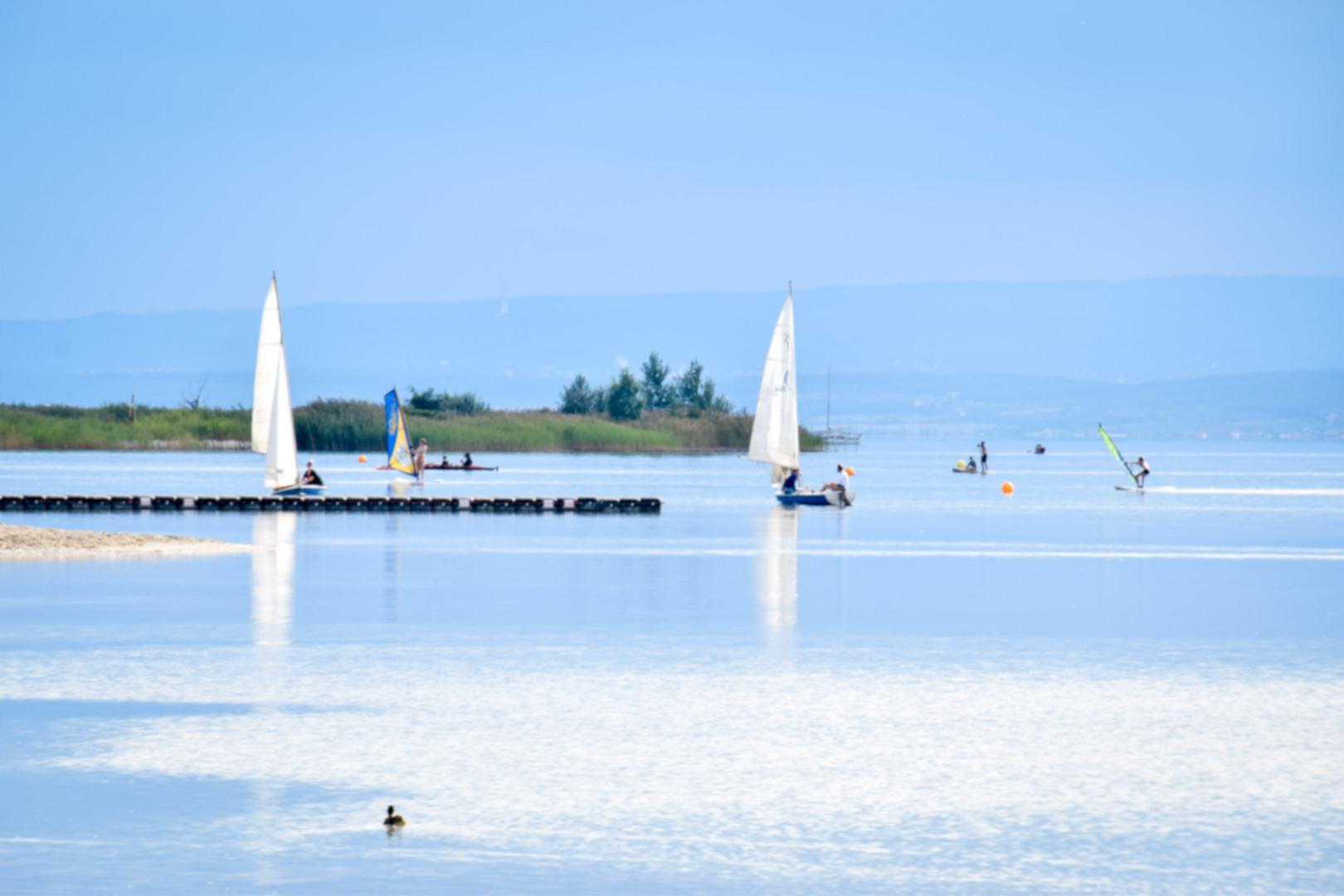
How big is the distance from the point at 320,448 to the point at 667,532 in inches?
2730

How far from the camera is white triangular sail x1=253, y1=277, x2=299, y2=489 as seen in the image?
149 feet

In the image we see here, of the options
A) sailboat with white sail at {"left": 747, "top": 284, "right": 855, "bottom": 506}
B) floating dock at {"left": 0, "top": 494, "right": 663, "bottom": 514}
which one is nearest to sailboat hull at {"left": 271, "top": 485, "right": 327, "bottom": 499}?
floating dock at {"left": 0, "top": 494, "right": 663, "bottom": 514}

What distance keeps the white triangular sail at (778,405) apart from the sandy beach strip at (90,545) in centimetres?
2312

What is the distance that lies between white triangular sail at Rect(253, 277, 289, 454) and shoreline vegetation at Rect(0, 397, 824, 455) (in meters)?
51.1

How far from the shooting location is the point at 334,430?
104625mm

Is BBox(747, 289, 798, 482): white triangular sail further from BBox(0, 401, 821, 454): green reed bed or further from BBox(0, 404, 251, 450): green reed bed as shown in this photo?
BBox(0, 404, 251, 450): green reed bed

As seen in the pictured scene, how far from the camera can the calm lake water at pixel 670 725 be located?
10555mm

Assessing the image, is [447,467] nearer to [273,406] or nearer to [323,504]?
[323,504]

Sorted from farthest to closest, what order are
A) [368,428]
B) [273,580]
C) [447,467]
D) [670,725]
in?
[368,428], [447,467], [273,580], [670,725]

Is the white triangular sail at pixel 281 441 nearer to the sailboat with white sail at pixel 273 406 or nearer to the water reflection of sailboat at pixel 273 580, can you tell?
the sailboat with white sail at pixel 273 406

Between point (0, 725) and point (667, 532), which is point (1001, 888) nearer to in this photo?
point (0, 725)

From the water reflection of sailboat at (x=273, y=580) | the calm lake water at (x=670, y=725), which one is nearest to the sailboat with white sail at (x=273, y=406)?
the water reflection of sailboat at (x=273, y=580)

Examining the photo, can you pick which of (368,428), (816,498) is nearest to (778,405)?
(816,498)

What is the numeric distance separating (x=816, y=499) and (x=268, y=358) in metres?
19.8
